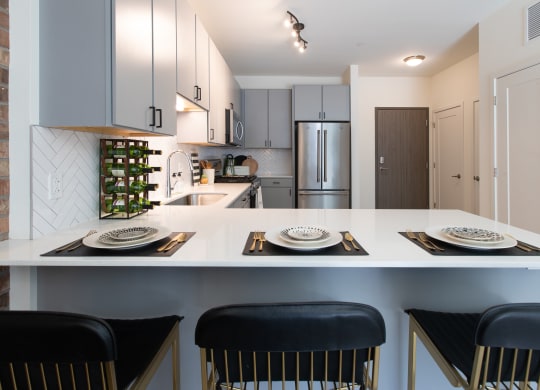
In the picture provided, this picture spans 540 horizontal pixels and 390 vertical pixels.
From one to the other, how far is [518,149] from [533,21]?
1.09 metres

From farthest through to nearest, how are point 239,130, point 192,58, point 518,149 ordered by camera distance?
point 239,130 < point 518,149 < point 192,58

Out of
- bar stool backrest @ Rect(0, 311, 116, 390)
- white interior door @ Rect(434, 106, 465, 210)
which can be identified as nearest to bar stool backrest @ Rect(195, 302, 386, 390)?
bar stool backrest @ Rect(0, 311, 116, 390)

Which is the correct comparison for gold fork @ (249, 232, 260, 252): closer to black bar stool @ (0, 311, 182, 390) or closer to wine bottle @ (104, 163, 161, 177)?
black bar stool @ (0, 311, 182, 390)

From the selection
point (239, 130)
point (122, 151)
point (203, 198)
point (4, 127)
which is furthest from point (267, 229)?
point (239, 130)

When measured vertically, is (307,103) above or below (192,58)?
above

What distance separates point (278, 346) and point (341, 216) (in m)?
1.17

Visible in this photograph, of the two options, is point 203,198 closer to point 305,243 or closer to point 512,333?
point 305,243

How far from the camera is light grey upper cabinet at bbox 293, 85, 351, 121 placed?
512 centimetres

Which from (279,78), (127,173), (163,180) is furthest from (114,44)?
(279,78)

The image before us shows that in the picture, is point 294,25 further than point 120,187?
Yes

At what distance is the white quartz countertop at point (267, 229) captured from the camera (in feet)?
3.53

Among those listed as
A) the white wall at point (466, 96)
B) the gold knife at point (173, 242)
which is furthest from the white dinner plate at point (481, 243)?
the white wall at point (466, 96)

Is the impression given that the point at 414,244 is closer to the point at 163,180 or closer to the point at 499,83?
the point at 163,180

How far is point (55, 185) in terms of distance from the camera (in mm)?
1515
